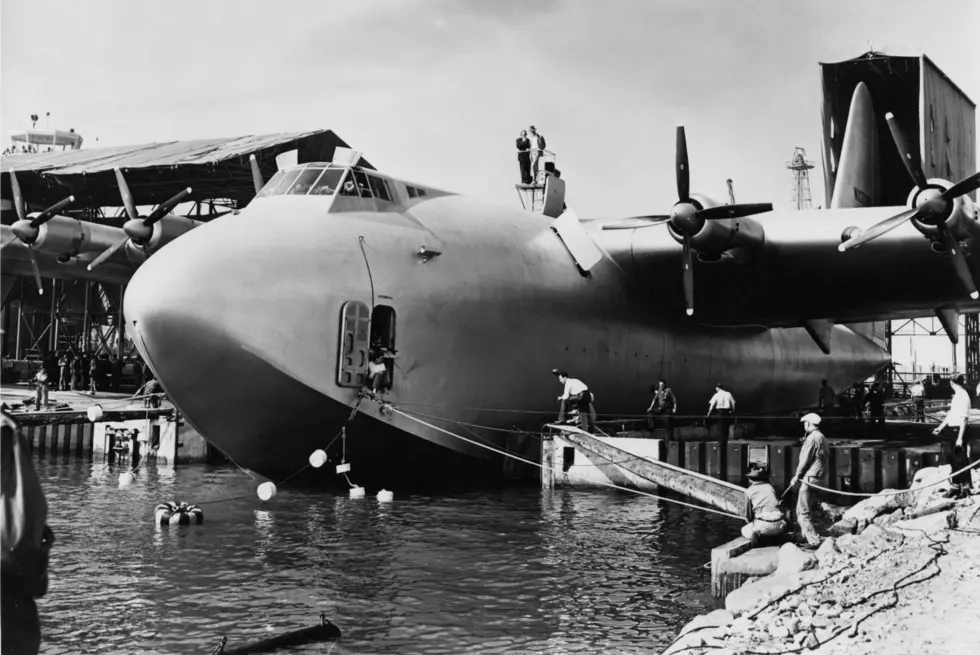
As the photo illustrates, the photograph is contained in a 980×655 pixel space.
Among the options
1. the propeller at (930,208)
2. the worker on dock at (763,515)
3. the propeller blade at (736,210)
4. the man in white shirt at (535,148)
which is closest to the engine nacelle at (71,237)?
the man in white shirt at (535,148)

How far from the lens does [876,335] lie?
32938 millimetres

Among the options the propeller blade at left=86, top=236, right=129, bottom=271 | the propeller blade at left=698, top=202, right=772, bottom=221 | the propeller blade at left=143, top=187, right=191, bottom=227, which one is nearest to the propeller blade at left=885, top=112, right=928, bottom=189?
the propeller blade at left=698, top=202, right=772, bottom=221

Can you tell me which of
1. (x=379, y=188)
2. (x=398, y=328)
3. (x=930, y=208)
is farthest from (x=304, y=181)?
(x=930, y=208)

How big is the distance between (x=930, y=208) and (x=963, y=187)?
2.03 feet

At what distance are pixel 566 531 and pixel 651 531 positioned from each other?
1224 mm

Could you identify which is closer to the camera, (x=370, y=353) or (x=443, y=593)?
(x=443, y=593)

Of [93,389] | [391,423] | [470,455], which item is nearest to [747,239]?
[470,455]

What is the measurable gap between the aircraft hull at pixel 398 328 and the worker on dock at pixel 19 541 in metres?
9.15

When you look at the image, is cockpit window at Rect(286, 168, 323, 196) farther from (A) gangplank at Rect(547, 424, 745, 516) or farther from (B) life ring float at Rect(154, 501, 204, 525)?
(A) gangplank at Rect(547, 424, 745, 516)

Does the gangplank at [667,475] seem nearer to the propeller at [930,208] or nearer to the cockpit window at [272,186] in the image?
the propeller at [930,208]

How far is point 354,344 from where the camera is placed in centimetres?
1380

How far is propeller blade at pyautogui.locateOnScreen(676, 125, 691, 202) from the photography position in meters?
16.4

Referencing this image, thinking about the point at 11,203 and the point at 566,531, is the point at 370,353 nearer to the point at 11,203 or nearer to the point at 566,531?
the point at 566,531

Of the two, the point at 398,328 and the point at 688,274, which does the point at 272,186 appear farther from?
the point at 688,274
